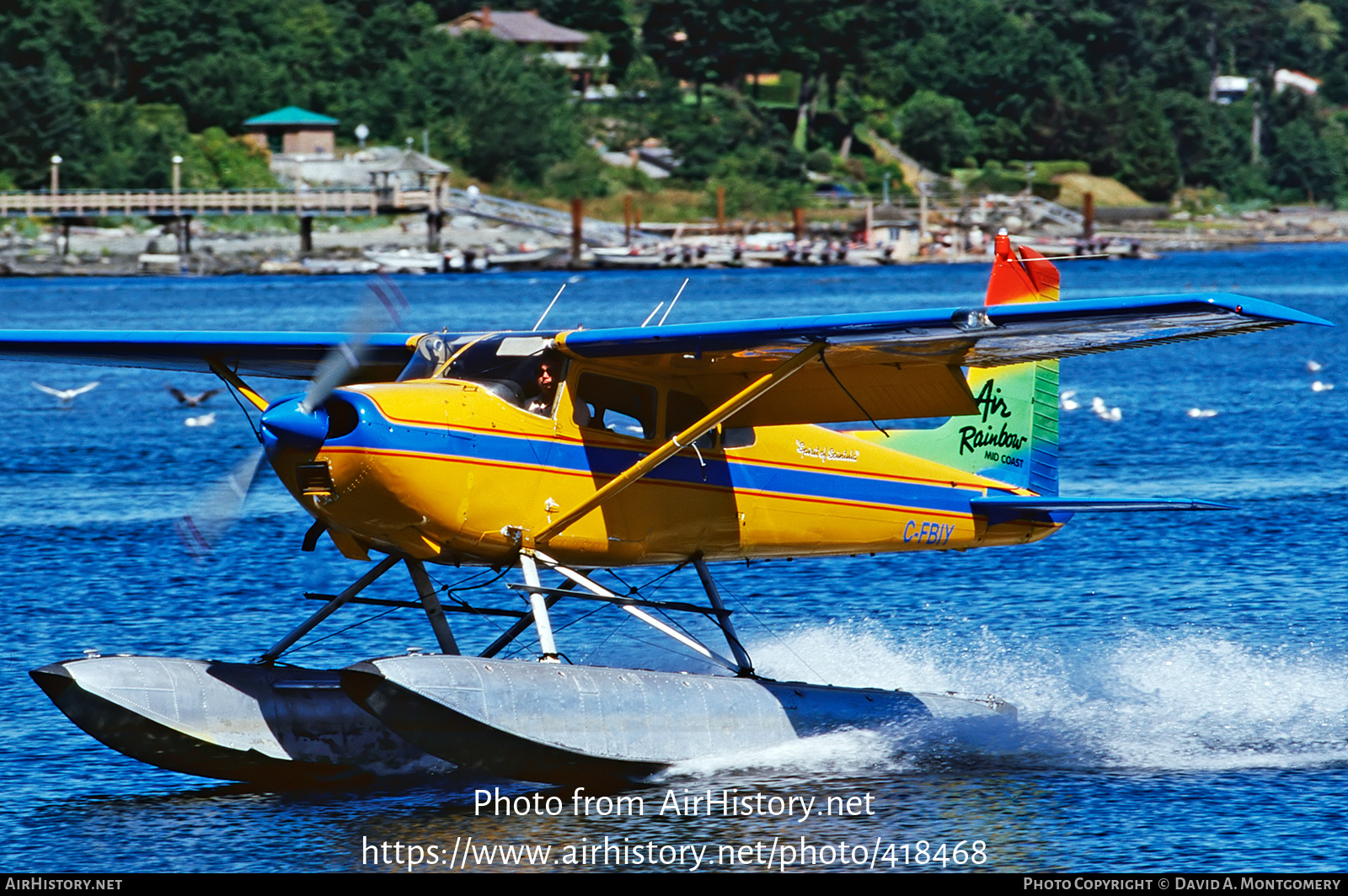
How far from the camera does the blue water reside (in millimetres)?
10000

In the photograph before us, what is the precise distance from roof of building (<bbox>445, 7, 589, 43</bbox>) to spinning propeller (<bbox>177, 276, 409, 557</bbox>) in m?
124

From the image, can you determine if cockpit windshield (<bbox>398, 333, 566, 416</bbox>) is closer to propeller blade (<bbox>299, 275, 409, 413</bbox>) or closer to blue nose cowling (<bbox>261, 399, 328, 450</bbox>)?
propeller blade (<bbox>299, 275, 409, 413</bbox>)

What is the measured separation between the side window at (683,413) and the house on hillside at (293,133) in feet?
301

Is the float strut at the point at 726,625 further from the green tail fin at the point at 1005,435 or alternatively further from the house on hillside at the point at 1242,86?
the house on hillside at the point at 1242,86

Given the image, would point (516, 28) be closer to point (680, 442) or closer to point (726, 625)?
point (726, 625)

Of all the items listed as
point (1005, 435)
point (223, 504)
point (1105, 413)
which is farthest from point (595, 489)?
point (1105, 413)

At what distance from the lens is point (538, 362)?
10.7 m

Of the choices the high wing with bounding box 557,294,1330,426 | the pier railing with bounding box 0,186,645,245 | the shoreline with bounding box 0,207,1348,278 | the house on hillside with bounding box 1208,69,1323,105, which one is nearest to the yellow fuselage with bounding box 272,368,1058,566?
the high wing with bounding box 557,294,1330,426

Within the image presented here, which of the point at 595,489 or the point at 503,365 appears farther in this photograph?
the point at 595,489

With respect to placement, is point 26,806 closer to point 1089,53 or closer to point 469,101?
point 469,101

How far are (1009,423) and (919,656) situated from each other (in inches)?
90.2

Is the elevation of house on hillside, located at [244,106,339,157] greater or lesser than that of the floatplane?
greater

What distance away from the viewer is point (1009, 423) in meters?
13.1

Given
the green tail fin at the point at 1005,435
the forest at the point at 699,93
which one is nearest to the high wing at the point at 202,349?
the green tail fin at the point at 1005,435
